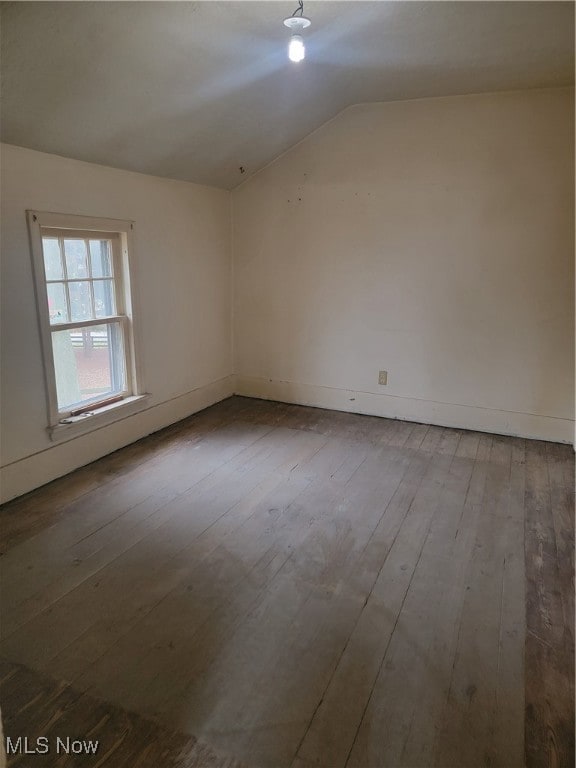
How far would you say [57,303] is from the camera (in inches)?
115

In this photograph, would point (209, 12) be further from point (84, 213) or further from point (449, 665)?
point (449, 665)

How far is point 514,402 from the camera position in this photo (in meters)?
3.76

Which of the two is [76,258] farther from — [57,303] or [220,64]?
[220,64]

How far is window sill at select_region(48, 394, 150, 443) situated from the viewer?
296 cm

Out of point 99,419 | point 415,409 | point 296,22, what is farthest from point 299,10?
point 415,409

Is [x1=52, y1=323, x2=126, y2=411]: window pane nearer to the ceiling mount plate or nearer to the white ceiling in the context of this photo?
the white ceiling

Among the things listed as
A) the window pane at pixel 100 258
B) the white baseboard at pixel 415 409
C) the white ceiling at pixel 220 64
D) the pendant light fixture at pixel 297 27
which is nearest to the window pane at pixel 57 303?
the window pane at pixel 100 258

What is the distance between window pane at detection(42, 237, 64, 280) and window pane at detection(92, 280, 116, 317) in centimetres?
28

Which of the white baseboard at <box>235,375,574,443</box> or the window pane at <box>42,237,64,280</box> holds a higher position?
the window pane at <box>42,237,64,280</box>

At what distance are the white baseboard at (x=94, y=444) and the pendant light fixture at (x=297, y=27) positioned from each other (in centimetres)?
242

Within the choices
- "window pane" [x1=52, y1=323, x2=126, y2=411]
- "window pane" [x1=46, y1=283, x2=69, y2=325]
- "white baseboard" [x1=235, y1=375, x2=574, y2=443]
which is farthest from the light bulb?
"white baseboard" [x1=235, y1=375, x2=574, y2=443]

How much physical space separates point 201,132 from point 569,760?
347 cm

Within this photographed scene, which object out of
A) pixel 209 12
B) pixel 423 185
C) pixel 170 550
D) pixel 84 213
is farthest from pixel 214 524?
pixel 423 185

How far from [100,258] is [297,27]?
1789 mm
